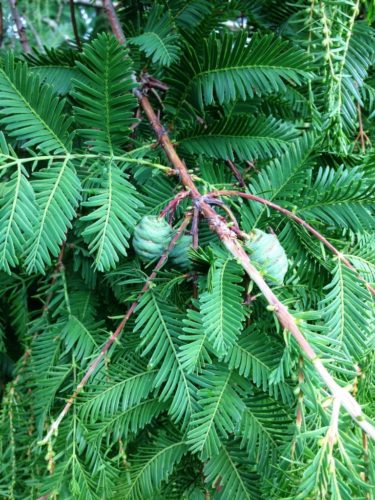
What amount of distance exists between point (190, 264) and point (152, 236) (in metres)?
0.04

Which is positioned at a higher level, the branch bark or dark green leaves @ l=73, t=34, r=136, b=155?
dark green leaves @ l=73, t=34, r=136, b=155

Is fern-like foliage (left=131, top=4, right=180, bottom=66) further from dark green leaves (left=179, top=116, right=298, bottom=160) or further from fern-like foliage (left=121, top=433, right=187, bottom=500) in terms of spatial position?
fern-like foliage (left=121, top=433, right=187, bottom=500)

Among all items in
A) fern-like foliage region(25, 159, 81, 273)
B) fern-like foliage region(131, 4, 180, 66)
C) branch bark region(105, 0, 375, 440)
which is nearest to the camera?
branch bark region(105, 0, 375, 440)

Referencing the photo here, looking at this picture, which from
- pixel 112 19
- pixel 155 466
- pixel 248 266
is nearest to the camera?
pixel 248 266

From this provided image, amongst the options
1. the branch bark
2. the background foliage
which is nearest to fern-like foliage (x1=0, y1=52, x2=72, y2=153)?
the background foliage

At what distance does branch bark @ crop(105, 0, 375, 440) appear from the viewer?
31cm

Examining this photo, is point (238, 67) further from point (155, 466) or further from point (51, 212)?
point (155, 466)

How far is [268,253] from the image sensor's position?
1.27 ft

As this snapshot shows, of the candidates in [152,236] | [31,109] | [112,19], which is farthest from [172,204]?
[112,19]

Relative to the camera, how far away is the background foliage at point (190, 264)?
1.28 feet

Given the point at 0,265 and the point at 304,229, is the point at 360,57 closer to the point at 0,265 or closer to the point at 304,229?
the point at 304,229

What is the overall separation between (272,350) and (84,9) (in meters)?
0.92

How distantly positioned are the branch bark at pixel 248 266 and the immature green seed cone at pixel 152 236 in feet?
0.12

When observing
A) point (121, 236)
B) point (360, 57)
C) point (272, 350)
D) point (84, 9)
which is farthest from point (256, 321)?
point (84, 9)
